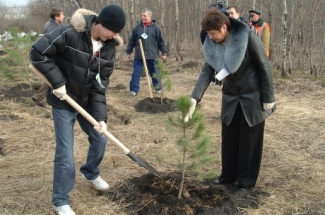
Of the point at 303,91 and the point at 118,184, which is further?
the point at 303,91

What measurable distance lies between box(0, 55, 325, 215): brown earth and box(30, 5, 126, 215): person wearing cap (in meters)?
0.55

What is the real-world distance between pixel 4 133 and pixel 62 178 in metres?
2.86

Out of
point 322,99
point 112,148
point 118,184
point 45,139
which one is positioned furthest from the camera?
point 322,99

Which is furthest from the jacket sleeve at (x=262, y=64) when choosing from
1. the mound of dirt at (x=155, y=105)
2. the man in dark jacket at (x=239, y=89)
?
the mound of dirt at (x=155, y=105)

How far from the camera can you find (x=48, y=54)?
2473 millimetres

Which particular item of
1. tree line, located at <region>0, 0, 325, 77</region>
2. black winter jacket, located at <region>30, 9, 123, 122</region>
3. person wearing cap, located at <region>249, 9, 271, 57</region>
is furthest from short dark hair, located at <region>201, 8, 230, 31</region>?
tree line, located at <region>0, 0, 325, 77</region>

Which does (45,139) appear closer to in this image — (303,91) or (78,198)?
(78,198)

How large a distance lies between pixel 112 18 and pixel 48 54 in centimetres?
53

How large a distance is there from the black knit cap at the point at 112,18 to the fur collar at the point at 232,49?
0.89m

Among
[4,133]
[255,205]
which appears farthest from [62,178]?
[4,133]

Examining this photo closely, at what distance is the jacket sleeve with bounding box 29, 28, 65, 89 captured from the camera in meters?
2.45

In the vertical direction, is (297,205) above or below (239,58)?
below

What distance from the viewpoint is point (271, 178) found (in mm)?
3639

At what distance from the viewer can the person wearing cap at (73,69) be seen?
2.47 metres
